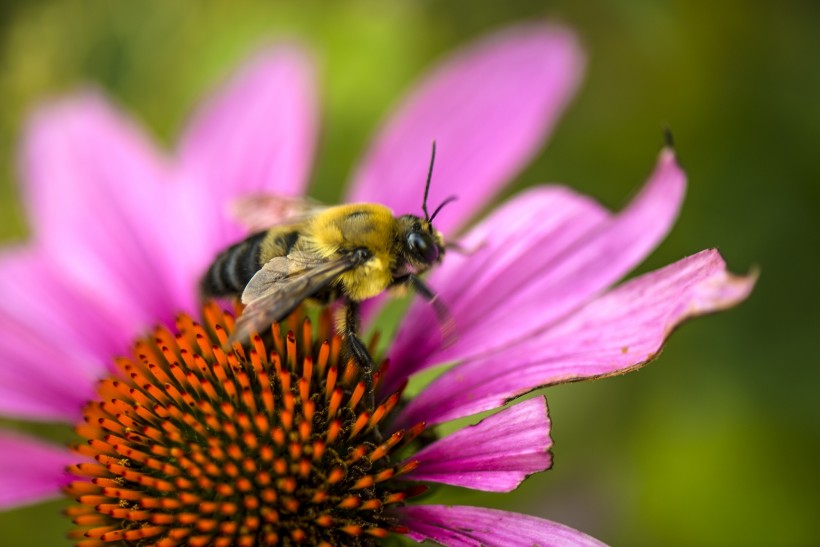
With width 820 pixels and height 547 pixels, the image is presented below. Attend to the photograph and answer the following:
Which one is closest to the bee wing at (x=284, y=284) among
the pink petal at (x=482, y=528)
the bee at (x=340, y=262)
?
the bee at (x=340, y=262)

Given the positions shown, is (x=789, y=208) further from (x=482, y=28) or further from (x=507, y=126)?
(x=482, y=28)

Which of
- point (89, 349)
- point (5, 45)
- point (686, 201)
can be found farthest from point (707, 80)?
point (5, 45)

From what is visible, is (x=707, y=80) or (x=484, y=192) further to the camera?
(x=707, y=80)

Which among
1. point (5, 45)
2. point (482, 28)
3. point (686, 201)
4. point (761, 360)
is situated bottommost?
point (761, 360)

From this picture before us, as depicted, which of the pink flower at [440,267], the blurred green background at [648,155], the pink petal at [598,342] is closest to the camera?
the pink petal at [598,342]

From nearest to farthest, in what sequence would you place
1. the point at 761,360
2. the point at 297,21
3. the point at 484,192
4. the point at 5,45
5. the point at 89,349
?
the point at 484,192 < the point at 89,349 < the point at 761,360 < the point at 297,21 < the point at 5,45

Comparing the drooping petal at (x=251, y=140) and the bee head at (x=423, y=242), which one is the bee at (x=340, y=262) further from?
the drooping petal at (x=251, y=140)
